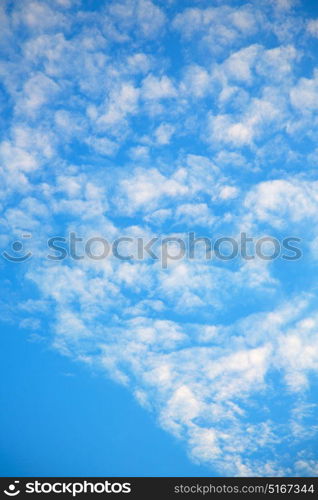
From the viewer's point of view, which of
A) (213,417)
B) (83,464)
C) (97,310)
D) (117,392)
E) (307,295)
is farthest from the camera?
(83,464)

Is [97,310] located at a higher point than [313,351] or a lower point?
higher

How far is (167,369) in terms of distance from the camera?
1555cm

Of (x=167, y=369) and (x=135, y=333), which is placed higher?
(x=135, y=333)

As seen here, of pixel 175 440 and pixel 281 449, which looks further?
pixel 175 440

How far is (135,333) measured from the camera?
593 inches

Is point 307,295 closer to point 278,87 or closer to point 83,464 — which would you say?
point 278,87

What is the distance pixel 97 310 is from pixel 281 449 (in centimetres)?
1269

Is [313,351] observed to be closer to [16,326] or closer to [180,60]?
[180,60]

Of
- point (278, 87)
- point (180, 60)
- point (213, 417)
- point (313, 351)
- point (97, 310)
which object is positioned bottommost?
point (213, 417)
